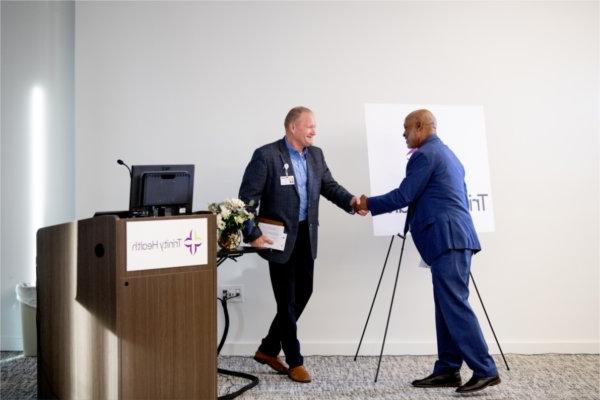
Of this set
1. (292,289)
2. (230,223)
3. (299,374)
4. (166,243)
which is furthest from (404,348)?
(166,243)

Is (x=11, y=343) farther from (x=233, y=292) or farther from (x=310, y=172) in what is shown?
(x=310, y=172)

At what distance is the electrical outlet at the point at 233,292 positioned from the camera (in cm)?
450

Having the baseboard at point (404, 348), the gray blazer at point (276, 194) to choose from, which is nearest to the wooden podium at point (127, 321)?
the gray blazer at point (276, 194)

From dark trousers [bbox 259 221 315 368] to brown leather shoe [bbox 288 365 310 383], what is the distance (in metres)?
0.03

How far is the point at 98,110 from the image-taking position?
4.50 metres

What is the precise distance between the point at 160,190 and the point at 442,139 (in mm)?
2079

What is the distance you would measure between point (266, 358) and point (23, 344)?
5.70 ft

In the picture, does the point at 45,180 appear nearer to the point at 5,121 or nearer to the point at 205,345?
the point at 5,121

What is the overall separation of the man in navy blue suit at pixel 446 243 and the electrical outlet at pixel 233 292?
130 centimetres

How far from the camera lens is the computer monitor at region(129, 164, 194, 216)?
9.82 feet

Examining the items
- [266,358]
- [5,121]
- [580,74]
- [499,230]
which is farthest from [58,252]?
[580,74]

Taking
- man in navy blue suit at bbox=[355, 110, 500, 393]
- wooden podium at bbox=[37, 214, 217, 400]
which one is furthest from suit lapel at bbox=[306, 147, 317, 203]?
wooden podium at bbox=[37, 214, 217, 400]

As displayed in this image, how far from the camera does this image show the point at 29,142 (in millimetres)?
4527

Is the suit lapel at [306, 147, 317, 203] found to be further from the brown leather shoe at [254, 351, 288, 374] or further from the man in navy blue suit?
the brown leather shoe at [254, 351, 288, 374]
